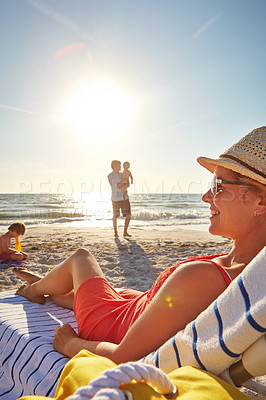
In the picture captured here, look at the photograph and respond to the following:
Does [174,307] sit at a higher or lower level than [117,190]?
lower

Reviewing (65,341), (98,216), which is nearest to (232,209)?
(65,341)

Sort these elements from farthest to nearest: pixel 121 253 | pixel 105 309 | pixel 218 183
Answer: pixel 121 253 < pixel 105 309 < pixel 218 183

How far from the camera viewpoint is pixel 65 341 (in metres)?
1.71

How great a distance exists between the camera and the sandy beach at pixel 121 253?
4.52m

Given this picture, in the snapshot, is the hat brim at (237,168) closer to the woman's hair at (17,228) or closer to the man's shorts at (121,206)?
the woman's hair at (17,228)

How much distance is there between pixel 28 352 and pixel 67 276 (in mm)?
616

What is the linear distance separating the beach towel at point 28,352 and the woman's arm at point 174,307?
0.48 m

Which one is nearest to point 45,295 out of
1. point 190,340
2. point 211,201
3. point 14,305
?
point 14,305

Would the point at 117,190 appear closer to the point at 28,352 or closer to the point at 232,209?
the point at 28,352

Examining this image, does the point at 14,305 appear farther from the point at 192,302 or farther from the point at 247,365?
the point at 247,365

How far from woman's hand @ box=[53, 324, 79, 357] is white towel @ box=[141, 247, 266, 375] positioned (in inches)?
31.2

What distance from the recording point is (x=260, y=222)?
1.53m

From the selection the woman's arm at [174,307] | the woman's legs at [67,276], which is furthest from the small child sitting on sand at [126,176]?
the woman's arm at [174,307]

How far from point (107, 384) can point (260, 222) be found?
1.16m
